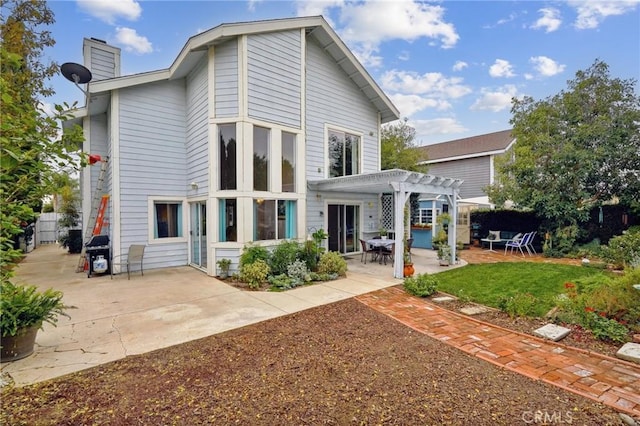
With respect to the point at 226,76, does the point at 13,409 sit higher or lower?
lower

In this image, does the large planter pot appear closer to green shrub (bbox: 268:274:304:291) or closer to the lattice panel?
green shrub (bbox: 268:274:304:291)

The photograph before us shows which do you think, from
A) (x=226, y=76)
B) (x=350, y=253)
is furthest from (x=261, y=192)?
(x=350, y=253)

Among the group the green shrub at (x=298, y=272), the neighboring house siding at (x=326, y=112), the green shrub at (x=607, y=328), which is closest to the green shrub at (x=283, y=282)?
the green shrub at (x=298, y=272)

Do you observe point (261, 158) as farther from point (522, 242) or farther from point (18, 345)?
point (522, 242)

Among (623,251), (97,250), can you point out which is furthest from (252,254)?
(623,251)

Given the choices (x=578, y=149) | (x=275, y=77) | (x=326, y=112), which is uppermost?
(x=275, y=77)

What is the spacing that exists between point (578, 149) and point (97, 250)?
17559 millimetres

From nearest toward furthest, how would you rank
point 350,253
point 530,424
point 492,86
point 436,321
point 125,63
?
point 530,424 → point 436,321 → point 125,63 → point 350,253 → point 492,86

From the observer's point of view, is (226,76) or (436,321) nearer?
(436,321)

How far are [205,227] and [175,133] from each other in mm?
3423

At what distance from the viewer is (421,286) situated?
6809 millimetres

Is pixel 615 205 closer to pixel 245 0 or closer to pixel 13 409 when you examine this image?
pixel 245 0

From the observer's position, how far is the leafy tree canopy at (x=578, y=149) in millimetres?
11406

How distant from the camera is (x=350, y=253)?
12.0 metres
